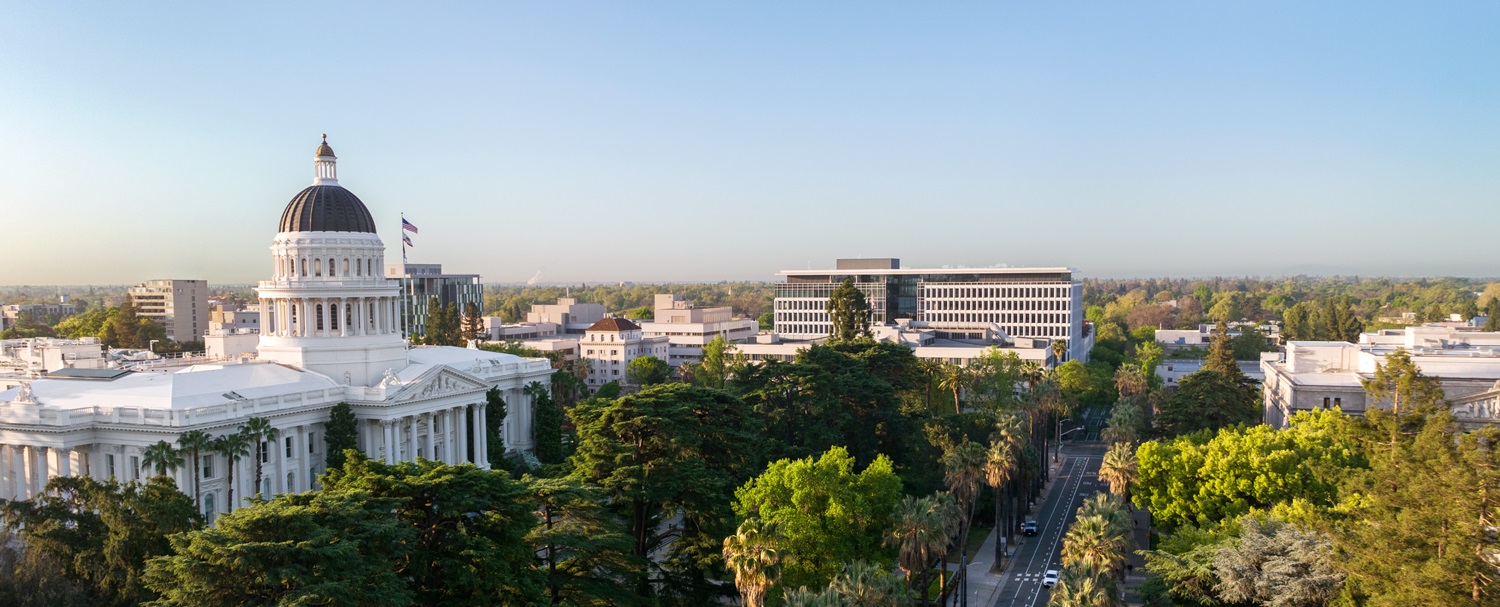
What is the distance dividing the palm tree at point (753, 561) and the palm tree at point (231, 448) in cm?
3453

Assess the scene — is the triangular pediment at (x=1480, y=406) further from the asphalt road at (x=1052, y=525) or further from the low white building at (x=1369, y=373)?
the asphalt road at (x=1052, y=525)

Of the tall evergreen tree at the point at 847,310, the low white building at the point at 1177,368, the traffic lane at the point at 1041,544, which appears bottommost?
the traffic lane at the point at 1041,544

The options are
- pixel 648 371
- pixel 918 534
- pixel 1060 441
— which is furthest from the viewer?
pixel 648 371

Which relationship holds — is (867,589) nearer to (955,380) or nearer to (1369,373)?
(955,380)

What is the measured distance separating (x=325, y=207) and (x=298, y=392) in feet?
50.1

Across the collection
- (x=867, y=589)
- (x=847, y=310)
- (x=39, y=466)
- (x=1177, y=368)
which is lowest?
(x=1177, y=368)

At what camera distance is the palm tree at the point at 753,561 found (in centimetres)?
4016

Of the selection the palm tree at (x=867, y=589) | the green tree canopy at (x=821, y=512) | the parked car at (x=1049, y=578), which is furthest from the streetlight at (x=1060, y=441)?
the palm tree at (x=867, y=589)

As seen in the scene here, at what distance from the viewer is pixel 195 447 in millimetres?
57781

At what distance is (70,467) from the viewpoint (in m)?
60.1

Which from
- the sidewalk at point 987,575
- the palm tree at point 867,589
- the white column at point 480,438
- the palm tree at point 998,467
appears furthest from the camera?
the white column at point 480,438

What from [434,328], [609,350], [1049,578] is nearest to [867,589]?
[1049,578]

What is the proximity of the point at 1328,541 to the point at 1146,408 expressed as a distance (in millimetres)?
67808

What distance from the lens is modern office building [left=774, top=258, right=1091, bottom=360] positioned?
160 meters
